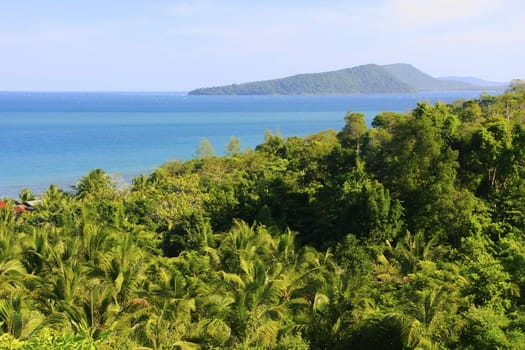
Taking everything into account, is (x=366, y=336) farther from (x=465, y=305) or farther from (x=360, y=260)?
(x=360, y=260)

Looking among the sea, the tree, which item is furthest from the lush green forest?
the sea

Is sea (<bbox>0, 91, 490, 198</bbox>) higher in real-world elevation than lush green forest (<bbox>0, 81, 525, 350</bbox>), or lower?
lower

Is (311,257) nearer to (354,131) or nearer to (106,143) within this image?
(354,131)

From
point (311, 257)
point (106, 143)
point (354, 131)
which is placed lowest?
point (106, 143)

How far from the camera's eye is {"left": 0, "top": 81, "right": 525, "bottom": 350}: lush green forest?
12977 millimetres

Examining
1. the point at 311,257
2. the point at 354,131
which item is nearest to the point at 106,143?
the point at 354,131

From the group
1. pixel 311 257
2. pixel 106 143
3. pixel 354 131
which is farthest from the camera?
pixel 106 143

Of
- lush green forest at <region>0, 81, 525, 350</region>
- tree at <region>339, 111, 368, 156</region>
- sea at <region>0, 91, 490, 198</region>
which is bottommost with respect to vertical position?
sea at <region>0, 91, 490, 198</region>

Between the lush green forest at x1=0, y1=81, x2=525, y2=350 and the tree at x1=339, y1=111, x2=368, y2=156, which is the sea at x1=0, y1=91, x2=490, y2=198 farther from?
the lush green forest at x1=0, y1=81, x2=525, y2=350

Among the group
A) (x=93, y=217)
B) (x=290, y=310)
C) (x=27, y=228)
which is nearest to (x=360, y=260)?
(x=290, y=310)

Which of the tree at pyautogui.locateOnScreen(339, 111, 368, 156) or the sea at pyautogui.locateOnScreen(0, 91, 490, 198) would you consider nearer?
the tree at pyautogui.locateOnScreen(339, 111, 368, 156)

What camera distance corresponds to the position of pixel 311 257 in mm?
19031

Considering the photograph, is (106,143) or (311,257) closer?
(311,257)

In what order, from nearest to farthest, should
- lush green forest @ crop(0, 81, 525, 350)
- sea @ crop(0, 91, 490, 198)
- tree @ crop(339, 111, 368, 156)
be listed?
lush green forest @ crop(0, 81, 525, 350) → tree @ crop(339, 111, 368, 156) → sea @ crop(0, 91, 490, 198)
